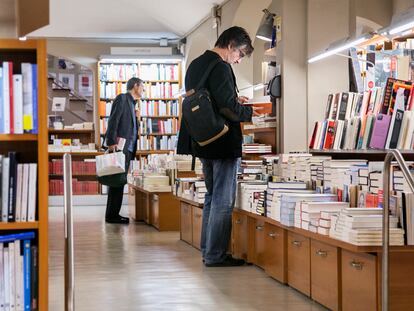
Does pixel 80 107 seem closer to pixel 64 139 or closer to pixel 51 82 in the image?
pixel 51 82

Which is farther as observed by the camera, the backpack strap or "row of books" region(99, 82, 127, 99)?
"row of books" region(99, 82, 127, 99)

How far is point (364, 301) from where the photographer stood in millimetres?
3879

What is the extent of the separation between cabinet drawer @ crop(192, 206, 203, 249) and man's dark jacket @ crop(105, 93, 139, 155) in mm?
2385

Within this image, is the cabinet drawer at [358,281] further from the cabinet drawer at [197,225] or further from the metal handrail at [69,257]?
the cabinet drawer at [197,225]

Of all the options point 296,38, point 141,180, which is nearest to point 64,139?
point 141,180

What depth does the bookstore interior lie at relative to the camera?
304 cm

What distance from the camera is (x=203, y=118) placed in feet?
18.6

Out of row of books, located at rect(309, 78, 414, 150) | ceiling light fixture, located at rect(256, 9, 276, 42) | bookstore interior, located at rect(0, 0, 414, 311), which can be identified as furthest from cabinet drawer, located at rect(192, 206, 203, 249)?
ceiling light fixture, located at rect(256, 9, 276, 42)

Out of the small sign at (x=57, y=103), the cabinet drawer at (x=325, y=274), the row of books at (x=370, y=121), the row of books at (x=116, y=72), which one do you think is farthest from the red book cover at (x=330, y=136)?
the small sign at (x=57, y=103)

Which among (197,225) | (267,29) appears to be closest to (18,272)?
(197,225)

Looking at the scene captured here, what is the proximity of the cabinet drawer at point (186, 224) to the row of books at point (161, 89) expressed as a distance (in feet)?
21.9

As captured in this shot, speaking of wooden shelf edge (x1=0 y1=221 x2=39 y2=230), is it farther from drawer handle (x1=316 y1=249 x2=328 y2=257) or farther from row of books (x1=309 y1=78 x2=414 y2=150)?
row of books (x1=309 y1=78 x2=414 y2=150)

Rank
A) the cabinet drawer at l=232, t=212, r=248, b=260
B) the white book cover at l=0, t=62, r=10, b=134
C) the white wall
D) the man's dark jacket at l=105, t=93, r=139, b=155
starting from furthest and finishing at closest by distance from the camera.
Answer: the man's dark jacket at l=105, t=93, r=139, b=155 → the white wall → the cabinet drawer at l=232, t=212, r=248, b=260 → the white book cover at l=0, t=62, r=10, b=134

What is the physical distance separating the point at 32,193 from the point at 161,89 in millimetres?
11414
